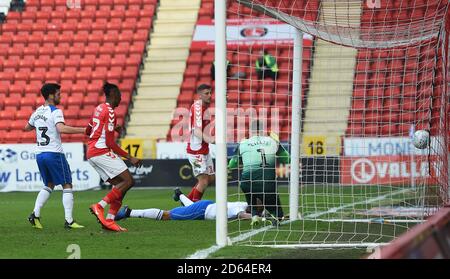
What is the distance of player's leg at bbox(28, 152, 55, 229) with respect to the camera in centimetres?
1080

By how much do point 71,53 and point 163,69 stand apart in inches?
114

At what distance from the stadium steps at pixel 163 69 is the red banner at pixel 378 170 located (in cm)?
718

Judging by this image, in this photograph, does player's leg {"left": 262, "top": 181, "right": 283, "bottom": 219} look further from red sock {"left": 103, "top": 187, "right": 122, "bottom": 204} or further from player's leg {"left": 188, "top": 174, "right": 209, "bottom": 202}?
red sock {"left": 103, "top": 187, "right": 122, "bottom": 204}

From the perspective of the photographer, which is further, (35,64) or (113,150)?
(35,64)

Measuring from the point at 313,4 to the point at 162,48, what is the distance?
Answer: 1767 centimetres

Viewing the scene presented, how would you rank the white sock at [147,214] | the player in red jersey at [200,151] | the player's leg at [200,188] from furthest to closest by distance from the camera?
the player's leg at [200,188], the player in red jersey at [200,151], the white sock at [147,214]

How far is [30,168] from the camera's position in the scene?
21016mm

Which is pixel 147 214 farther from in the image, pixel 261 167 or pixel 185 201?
pixel 261 167

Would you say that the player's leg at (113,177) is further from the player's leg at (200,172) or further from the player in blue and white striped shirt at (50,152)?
the player's leg at (200,172)

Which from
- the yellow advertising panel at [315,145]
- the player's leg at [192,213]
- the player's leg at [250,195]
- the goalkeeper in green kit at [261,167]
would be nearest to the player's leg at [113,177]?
the player's leg at [192,213]

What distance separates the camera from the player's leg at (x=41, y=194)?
10.8m
